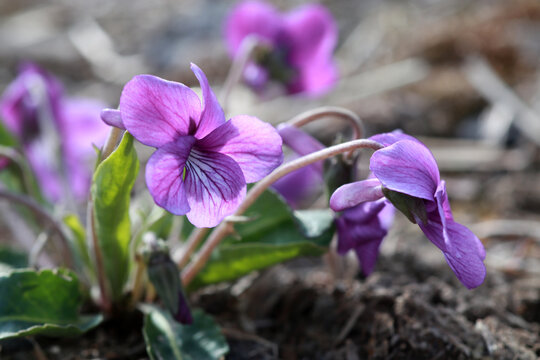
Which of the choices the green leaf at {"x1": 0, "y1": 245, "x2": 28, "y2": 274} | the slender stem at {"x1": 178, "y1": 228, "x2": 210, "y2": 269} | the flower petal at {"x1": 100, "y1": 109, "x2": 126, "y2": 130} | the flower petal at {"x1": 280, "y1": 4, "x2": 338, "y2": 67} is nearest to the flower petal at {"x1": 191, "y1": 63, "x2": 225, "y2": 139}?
the flower petal at {"x1": 100, "y1": 109, "x2": 126, "y2": 130}

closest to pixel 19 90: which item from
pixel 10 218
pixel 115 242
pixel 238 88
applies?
pixel 10 218

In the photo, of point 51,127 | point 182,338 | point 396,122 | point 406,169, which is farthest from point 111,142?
point 396,122

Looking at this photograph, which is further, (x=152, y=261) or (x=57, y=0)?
(x=57, y=0)

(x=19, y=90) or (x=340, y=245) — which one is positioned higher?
(x=19, y=90)

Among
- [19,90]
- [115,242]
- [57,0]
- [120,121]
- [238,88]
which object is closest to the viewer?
[120,121]

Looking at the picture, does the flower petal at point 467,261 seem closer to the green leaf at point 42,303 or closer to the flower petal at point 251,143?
the flower petal at point 251,143

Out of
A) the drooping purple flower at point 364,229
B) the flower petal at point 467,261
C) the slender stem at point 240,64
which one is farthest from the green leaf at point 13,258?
the flower petal at point 467,261

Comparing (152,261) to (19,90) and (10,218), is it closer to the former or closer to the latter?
(10,218)

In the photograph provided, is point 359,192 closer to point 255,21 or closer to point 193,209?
point 193,209
